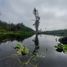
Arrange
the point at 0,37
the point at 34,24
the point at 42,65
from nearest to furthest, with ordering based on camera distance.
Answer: the point at 42,65
the point at 0,37
the point at 34,24

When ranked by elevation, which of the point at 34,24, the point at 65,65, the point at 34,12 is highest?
the point at 34,12

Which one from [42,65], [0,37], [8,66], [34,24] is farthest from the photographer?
[34,24]

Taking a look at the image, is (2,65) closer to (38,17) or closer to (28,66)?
(28,66)

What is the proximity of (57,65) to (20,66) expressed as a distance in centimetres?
815

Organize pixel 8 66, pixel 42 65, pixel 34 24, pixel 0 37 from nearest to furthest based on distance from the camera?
pixel 8 66
pixel 42 65
pixel 0 37
pixel 34 24

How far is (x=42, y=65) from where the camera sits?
117ft

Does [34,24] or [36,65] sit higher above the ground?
[34,24]

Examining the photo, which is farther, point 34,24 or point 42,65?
point 34,24

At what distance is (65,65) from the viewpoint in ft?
122

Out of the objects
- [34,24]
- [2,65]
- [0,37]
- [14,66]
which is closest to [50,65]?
[14,66]

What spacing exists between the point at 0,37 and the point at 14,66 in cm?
6677

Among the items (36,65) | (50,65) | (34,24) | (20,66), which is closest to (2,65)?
(20,66)

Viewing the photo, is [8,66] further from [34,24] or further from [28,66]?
[34,24]

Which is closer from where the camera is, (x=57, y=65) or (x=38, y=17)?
(x=57, y=65)
